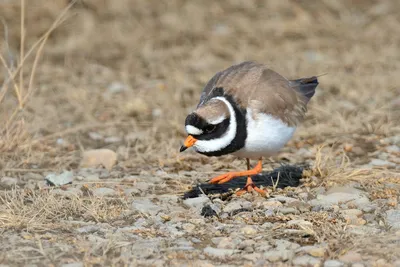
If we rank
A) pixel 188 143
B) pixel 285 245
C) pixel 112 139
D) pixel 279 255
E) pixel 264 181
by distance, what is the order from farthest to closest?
1. pixel 112 139
2. pixel 264 181
3. pixel 188 143
4. pixel 285 245
5. pixel 279 255

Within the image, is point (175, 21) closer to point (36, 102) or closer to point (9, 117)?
point (36, 102)

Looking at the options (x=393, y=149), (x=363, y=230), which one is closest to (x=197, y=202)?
(x=363, y=230)

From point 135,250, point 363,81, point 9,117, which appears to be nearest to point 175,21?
point 363,81

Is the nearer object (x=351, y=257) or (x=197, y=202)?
(x=351, y=257)

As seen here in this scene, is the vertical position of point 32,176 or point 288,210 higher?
point 288,210

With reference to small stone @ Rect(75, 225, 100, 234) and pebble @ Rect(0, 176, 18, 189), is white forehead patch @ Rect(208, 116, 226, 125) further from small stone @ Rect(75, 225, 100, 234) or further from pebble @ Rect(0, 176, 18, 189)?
pebble @ Rect(0, 176, 18, 189)

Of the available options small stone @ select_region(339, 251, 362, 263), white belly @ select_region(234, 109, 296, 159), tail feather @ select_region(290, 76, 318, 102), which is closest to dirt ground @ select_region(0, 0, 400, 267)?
small stone @ select_region(339, 251, 362, 263)

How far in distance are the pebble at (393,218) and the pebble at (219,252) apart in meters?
1.15

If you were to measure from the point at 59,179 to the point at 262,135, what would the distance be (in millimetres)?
1717

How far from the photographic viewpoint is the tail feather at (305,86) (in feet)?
21.4

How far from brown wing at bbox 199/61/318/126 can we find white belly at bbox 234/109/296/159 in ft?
0.21

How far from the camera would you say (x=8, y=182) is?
625cm

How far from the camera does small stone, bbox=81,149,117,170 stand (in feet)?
22.4

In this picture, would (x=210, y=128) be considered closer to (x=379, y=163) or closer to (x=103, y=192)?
(x=103, y=192)
